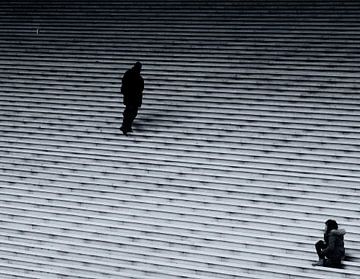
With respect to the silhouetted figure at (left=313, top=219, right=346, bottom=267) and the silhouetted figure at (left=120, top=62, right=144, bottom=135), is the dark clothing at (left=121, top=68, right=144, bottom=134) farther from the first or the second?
the silhouetted figure at (left=313, top=219, right=346, bottom=267)

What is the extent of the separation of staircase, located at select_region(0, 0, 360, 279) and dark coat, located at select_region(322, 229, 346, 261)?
0.20 metres

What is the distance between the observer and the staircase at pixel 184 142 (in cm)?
966

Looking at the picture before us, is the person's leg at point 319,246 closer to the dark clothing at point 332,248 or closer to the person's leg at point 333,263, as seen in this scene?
the dark clothing at point 332,248

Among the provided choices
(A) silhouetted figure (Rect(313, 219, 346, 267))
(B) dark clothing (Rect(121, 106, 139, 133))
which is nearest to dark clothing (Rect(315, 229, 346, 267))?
(A) silhouetted figure (Rect(313, 219, 346, 267))

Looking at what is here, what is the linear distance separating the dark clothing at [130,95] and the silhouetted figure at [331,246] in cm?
448

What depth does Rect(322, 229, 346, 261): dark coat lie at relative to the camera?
8570 mm

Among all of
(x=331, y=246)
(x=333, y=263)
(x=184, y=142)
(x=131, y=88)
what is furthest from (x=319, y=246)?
(x=131, y=88)

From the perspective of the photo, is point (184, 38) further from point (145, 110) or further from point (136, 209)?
point (136, 209)

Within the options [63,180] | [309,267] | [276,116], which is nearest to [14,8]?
[63,180]

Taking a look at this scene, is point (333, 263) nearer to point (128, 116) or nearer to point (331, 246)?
point (331, 246)

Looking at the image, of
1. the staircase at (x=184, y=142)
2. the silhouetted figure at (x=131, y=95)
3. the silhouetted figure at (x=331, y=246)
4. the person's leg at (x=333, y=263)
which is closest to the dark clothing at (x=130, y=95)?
the silhouetted figure at (x=131, y=95)

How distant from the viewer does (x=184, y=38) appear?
555 inches

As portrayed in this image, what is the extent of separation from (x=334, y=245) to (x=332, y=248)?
0.05 metres

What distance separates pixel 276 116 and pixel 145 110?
2568 mm
